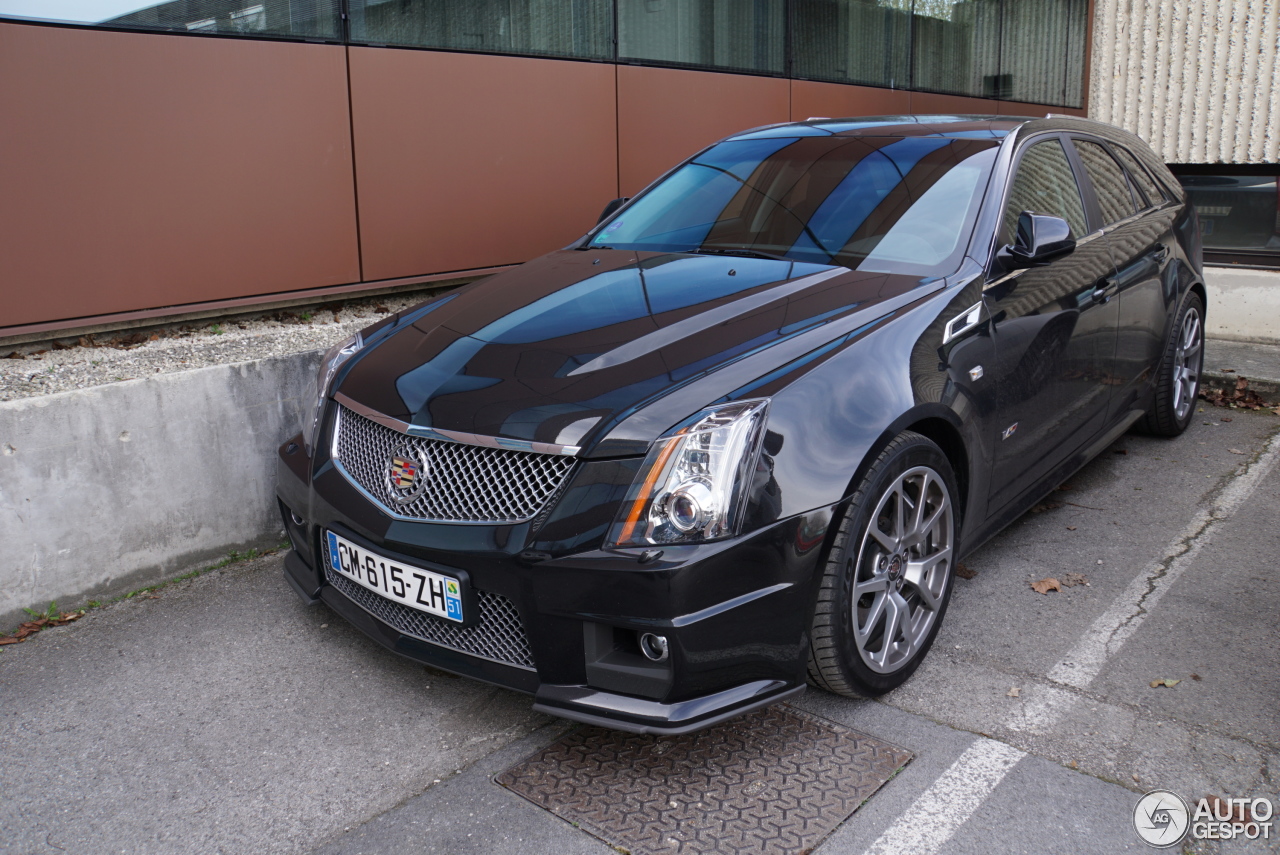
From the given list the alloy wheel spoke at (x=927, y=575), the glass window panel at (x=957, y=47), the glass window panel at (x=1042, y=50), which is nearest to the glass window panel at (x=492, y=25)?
the alloy wheel spoke at (x=927, y=575)

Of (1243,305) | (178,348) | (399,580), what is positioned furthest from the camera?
(1243,305)

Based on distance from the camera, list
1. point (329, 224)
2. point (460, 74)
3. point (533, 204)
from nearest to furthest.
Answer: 1. point (329, 224)
2. point (460, 74)
3. point (533, 204)

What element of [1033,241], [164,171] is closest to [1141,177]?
[1033,241]

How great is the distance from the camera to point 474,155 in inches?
213

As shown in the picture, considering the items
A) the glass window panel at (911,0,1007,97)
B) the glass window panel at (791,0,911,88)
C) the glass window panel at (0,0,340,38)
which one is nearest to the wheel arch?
the glass window panel at (0,0,340,38)

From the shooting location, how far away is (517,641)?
2598 mm

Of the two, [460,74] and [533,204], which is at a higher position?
[460,74]

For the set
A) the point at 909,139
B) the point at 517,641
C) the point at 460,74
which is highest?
the point at 460,74

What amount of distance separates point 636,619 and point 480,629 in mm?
481

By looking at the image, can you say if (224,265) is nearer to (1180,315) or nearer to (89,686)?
(89,686)

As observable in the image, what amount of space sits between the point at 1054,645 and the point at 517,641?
181cm

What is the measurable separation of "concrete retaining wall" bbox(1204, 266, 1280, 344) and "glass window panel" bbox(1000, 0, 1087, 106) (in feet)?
11.7

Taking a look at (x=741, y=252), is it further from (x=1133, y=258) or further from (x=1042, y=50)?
(x=1042, y=50)

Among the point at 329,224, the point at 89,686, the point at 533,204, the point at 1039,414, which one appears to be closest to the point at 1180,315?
the point at 1039,414
